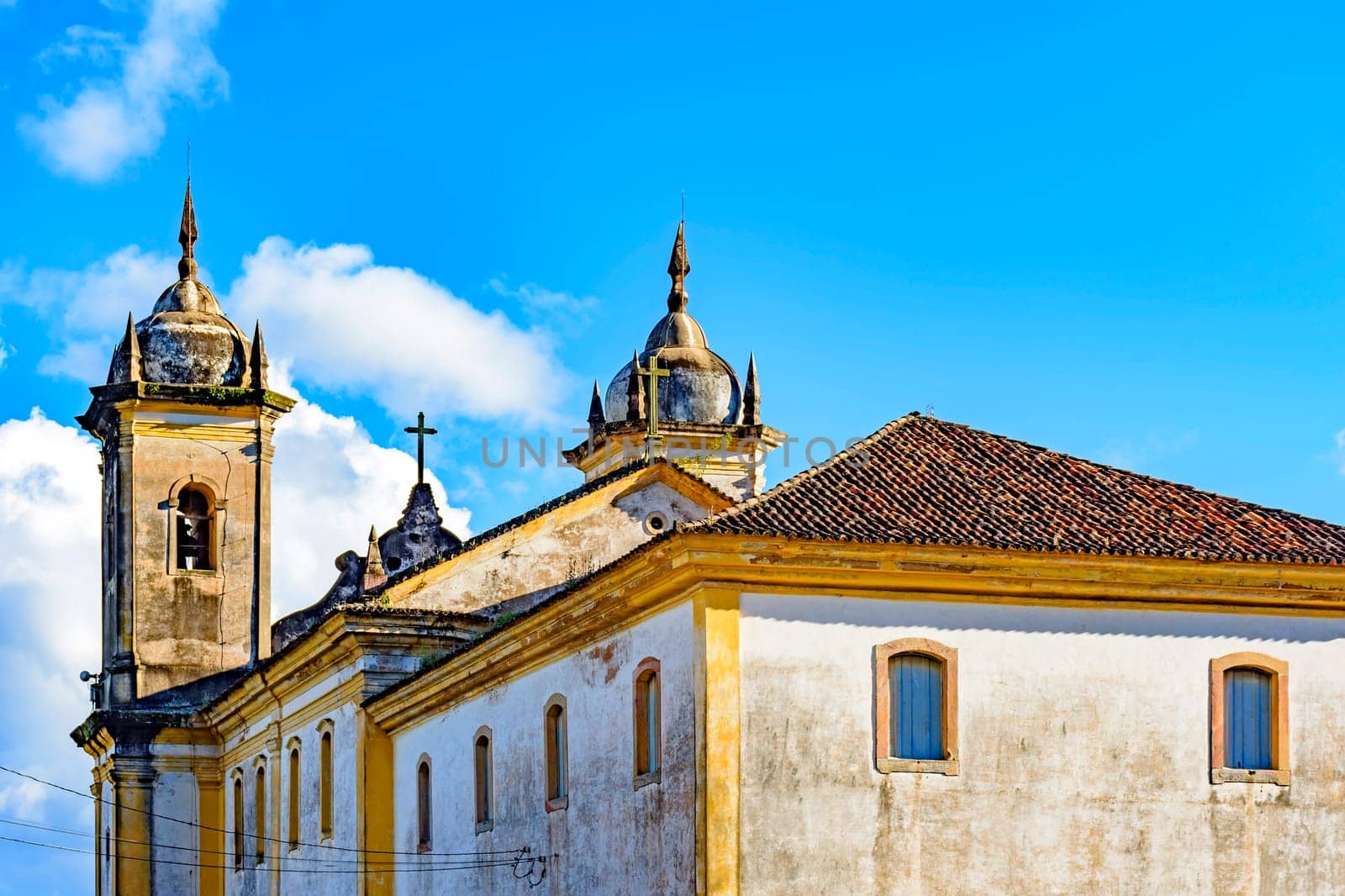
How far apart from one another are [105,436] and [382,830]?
45.6 feet

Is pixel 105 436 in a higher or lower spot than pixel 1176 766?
higher

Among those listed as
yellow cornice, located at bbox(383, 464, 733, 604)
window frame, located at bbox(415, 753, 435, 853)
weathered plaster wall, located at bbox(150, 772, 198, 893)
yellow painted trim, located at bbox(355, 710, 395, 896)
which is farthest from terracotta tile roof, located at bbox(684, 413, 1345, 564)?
weathered plaster wall, located at bbox(150, 772, 198, 893)

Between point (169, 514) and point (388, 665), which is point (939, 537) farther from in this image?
point (169, 514)

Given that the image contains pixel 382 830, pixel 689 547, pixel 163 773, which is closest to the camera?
pixel 689 547

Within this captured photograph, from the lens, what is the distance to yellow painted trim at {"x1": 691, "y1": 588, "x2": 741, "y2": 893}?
70.3 feet

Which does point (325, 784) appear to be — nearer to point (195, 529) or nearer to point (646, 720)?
point (195, 529)

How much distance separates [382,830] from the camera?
101ft

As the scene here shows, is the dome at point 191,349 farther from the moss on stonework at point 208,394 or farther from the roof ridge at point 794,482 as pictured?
the roof ridge at point 794,482

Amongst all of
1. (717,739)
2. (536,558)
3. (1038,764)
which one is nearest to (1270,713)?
(1038,764)

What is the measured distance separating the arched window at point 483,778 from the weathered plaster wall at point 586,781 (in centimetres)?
10

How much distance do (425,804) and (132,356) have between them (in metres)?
14.2

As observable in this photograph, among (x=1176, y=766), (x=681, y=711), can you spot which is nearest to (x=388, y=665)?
(x=681, y=711)

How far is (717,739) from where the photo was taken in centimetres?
A: 2158

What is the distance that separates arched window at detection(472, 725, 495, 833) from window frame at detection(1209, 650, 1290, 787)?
27.1 ft
